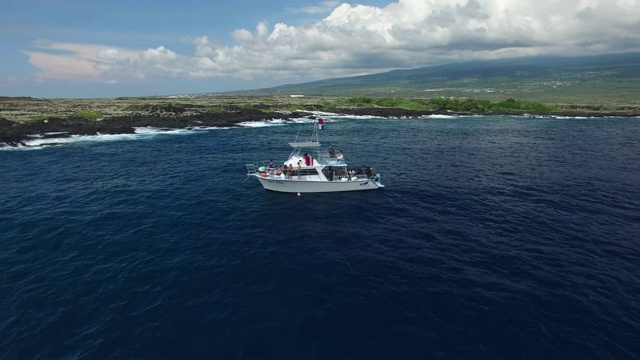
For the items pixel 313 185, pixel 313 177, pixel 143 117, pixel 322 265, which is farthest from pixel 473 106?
pixel 322 265

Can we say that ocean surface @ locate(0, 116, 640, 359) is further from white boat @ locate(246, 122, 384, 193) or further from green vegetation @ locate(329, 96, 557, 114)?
green vegetation @ locate(329, 96, 557, 114)

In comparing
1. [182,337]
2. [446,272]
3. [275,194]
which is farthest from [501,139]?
[182,337]

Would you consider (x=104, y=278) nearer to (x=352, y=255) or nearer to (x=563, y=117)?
(x=352, y=255)

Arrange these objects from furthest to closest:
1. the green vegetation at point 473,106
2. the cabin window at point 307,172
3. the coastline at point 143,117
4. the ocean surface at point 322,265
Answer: the green vegetation at point 473,106 < the coastline at point 143,117 < the cabin window at point 307,172 < the ocean surface at point 322,265

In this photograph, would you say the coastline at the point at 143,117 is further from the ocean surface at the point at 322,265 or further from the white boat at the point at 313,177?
the white boat at the point at 313,177

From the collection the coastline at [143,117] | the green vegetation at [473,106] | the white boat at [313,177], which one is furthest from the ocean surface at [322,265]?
the green vegetation at [473,106]

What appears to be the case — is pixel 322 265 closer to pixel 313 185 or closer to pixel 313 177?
pixel 313 185

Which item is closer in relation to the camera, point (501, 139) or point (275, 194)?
point (275, 194)
